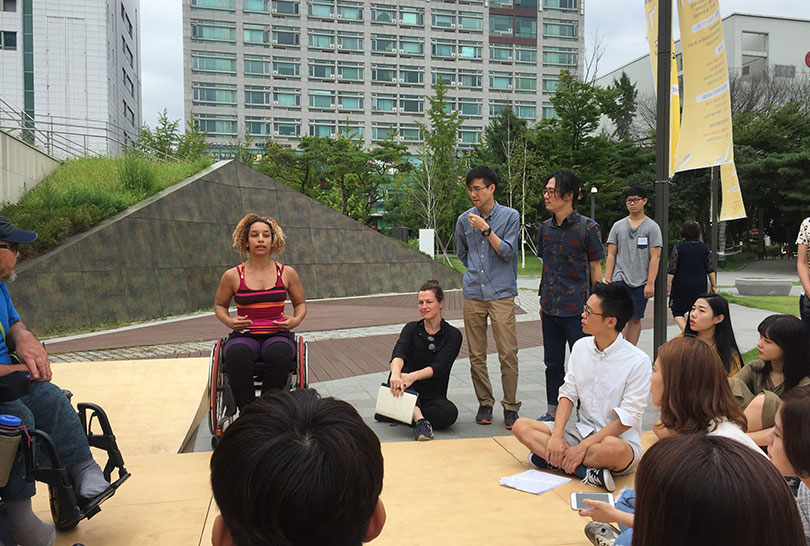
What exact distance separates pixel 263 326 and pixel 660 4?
3766 millimetres

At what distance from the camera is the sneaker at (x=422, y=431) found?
4727 mm

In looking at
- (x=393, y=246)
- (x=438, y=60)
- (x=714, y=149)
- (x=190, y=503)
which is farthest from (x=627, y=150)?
(x=190, y=503)

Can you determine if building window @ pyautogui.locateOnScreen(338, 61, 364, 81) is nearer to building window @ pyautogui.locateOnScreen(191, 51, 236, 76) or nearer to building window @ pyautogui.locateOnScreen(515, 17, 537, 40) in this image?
building window @ pyautogui.locateOnScreen(191, 51, 236, 76)

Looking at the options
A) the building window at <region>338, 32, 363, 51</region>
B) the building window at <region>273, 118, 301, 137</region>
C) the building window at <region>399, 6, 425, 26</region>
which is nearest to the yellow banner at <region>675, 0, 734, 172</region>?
the building window at <region>273, 118, 301, 137</region>

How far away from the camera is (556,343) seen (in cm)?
521

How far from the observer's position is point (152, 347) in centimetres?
953

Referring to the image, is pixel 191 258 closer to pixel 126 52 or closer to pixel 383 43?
pixel 126 52

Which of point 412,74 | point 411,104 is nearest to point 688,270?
point 411,104

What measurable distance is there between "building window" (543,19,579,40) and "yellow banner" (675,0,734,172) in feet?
209

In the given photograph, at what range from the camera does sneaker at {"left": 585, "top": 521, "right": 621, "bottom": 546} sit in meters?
2.62

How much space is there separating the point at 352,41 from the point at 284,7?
658cm

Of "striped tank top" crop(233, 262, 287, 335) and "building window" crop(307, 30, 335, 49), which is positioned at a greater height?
"building window" crop(307, 30, 335, 49)

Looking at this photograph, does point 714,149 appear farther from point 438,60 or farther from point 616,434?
point 438,60

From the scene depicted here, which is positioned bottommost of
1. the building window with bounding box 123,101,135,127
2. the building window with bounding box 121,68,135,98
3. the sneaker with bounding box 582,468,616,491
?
the sneaker with bounding box 582,468,616,491
